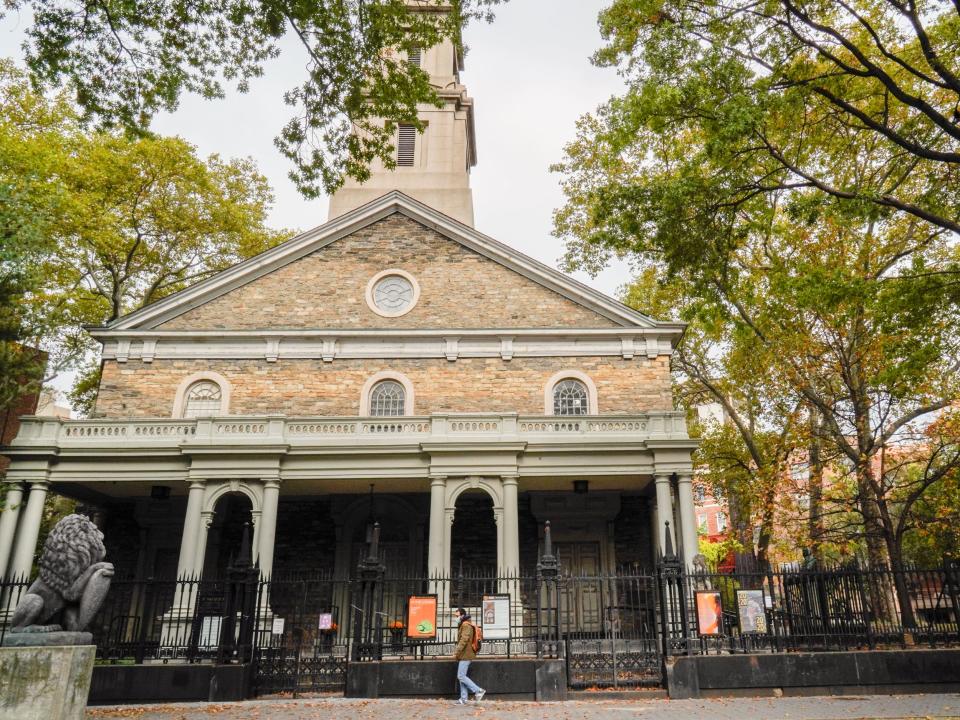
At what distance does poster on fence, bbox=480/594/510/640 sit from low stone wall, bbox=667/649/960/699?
→ 2.81m

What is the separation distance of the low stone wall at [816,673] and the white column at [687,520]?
17.7 feet

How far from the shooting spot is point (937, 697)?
9.86m

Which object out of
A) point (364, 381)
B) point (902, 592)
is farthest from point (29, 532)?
point (902, 592)

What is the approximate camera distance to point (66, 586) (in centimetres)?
683

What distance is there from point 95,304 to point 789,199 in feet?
90.8

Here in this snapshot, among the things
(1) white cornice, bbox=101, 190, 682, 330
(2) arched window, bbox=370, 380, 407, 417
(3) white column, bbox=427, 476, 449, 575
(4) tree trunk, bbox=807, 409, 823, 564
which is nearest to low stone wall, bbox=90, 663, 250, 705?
(3) white column, bbox=427, 476, 449, 575

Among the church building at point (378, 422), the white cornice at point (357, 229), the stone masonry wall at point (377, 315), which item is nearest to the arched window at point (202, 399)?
the church building at point (378, 422)

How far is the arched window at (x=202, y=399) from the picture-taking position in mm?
19750

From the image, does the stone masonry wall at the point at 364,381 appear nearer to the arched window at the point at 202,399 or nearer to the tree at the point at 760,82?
the arched window at the point at 202,399

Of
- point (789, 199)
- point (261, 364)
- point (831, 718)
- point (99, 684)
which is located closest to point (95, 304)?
point (261, 364)

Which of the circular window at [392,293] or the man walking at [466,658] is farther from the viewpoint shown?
the circular window at [392,293]

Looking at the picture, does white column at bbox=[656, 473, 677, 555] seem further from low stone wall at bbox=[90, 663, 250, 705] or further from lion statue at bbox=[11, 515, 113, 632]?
lion statue at bbox=[11, 515, 113, 632]

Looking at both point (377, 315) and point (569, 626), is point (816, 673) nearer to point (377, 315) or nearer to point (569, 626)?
point (569, 626)

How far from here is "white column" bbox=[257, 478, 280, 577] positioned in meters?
15.9
